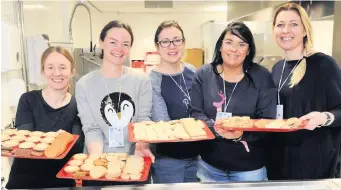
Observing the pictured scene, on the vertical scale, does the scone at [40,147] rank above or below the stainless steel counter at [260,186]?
above

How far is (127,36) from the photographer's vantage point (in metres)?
1.41

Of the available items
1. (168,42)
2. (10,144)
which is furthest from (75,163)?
(168,42)

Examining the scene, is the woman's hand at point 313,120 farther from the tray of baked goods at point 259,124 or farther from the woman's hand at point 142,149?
the woman's hand at point 142,149

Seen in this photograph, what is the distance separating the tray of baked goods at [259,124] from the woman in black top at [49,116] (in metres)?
0.72

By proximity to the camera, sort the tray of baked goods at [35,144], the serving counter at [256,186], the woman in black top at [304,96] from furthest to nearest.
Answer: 1. the woman in black top at [304,96]
2. the tray of baked goods at [35,144]
3. the serving counter at [256,186]

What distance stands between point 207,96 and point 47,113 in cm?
76

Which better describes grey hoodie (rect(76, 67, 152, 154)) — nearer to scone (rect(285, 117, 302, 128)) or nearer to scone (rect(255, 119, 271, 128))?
scone (rect(255, 119, 271, 128))

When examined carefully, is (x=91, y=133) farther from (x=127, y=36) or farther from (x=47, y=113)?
(x=127, y=36)

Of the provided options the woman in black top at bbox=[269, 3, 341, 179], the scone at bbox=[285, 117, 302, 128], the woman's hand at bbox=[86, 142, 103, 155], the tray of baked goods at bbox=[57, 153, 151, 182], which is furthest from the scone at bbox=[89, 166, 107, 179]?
the woman in black top at bbox=[269, 3, 341, 179]

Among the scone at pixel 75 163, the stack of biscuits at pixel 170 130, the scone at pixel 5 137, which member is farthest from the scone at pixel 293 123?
the scone at pixel 5 137

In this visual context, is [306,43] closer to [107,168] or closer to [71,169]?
[107,168]

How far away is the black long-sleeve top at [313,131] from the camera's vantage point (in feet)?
4.35

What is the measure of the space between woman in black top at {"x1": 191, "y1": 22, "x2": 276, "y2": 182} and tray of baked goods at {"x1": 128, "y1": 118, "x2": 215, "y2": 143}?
0.25 feet

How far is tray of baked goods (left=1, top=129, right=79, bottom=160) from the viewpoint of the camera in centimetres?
113
